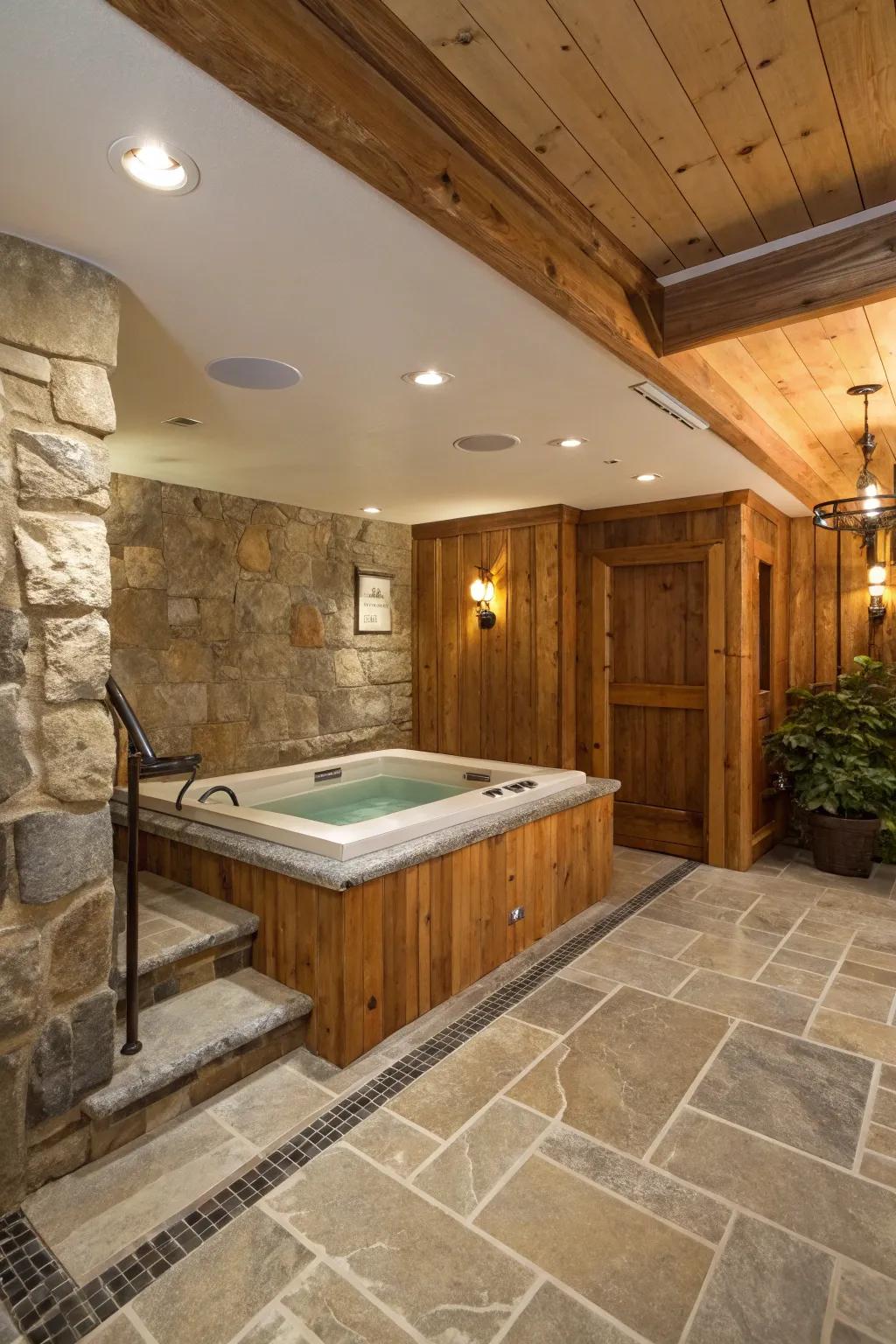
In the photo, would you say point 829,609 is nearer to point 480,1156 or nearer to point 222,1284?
point 480,1156

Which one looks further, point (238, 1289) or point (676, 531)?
point (676, 531)

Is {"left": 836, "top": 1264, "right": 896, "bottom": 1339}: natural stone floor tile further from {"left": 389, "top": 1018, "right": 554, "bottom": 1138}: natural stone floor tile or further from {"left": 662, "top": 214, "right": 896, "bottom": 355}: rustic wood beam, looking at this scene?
{"left": 662, "top": 214, "right": 896, "bottom": 355}: rustic wood beam

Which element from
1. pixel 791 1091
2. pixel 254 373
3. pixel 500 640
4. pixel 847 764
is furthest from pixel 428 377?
pixel 847 764

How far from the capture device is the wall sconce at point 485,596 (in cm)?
501

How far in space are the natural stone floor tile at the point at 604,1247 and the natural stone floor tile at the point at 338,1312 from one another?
311mm

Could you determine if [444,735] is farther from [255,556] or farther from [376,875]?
[376,875]

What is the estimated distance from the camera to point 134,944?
A: 2.02m

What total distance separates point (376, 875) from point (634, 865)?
8.27ft

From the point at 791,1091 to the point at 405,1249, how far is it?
126cm

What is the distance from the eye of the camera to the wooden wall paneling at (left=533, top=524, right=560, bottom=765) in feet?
15.6

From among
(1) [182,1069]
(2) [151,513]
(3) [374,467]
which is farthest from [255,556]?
(1) [182,1069]

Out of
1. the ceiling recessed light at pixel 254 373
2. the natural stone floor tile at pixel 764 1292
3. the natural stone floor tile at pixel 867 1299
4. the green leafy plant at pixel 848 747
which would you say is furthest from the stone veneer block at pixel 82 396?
the green leafy plant at pixel 848 747

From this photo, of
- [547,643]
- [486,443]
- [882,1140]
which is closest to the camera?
[882,1140]

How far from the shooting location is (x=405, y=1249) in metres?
1.58
